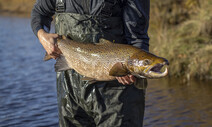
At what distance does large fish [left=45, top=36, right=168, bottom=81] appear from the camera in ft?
7.35

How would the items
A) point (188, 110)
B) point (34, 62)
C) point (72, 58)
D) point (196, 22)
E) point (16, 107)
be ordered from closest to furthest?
1. point (72, 58)
2. point (188, 110)
3. point (16, 107)
4. point (196, 22)
5. point (34, 62)

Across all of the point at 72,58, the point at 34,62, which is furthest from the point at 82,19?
the point at 34,62

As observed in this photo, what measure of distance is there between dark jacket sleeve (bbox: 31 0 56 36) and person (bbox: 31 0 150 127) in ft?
0.28

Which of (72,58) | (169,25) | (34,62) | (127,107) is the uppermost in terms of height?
(72,58)

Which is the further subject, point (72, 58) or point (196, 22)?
point (196, 22)

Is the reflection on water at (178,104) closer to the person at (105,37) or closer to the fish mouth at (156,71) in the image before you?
the person at (105,37)

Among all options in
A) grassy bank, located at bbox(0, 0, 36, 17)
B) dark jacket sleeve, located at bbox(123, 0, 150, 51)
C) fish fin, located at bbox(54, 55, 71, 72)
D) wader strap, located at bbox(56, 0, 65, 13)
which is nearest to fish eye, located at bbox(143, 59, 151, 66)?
dark jacket sleeve, located at bbox(123, 0, 150, 51)

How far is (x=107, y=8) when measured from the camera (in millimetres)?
2604

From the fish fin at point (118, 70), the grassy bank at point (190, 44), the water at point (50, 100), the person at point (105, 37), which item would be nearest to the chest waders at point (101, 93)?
the person at point (105, 37)

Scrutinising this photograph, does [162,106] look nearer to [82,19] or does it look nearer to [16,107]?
[16,107]

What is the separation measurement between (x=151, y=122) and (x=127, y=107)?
11.7 ft

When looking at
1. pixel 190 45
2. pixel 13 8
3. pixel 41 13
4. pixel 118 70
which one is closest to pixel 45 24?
pixel 41 13

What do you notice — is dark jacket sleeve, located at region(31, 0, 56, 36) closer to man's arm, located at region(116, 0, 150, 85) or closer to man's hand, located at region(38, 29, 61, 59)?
man's hand, located at region(38, 29, 61, 59)

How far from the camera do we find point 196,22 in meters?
9.35
